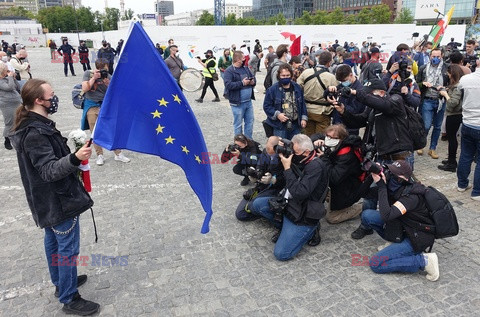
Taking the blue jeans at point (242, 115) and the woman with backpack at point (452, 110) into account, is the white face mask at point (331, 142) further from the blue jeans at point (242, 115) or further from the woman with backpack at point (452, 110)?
the blue jeans at point (242, 115)

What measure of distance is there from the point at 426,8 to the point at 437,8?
4.94 metres

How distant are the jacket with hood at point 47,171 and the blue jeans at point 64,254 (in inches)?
5.9

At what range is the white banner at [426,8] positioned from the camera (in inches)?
3372

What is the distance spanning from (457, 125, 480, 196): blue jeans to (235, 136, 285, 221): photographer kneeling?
295 cm

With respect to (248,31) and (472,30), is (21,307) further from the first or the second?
(472,30)

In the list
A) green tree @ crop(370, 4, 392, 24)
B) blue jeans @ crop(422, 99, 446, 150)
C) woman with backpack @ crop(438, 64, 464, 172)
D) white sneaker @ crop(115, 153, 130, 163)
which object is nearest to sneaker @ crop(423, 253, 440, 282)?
woman with backpack @ crop(438, 64, 464, 172)

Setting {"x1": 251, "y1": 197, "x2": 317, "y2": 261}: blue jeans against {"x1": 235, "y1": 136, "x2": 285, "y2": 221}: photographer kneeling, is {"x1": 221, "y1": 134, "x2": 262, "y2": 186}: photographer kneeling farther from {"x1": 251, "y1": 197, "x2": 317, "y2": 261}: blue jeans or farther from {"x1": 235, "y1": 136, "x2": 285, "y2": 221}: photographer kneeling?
{"x1": 251, "y1": 197, "x2": 317, "y2": 261}: blue jeans

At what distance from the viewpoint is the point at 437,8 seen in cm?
8150

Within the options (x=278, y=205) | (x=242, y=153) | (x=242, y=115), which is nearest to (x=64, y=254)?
(x=278, y=205)

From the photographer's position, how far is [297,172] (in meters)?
4.10

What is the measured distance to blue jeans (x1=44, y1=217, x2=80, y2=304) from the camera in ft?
10.3

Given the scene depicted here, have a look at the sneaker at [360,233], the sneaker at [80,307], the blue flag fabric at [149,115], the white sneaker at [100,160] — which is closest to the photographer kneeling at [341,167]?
the sneaker at [360,233]

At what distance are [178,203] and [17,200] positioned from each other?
8.46ft

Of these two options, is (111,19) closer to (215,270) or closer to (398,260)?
(215,270)
